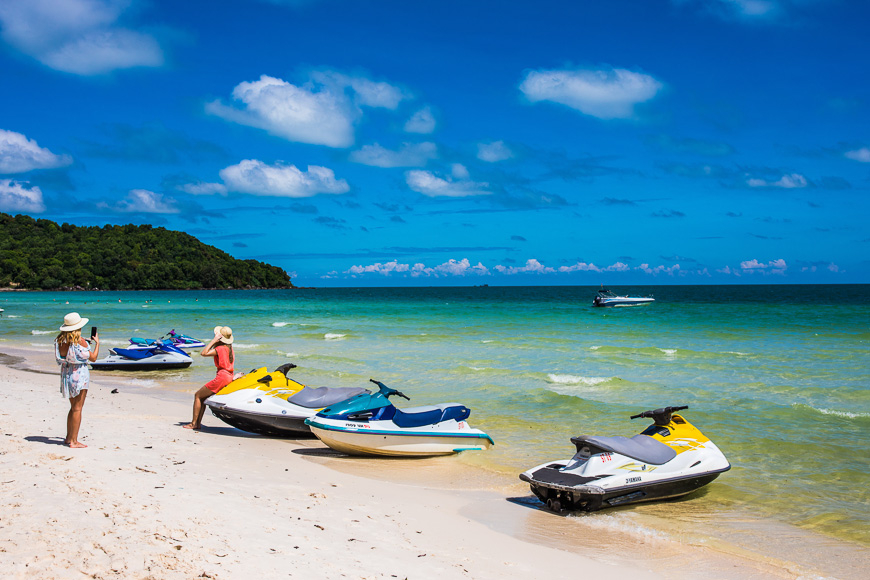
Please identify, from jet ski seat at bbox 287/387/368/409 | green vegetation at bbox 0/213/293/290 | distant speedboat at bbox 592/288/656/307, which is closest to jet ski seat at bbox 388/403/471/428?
jet ski seat at bbox 287/387/368/409

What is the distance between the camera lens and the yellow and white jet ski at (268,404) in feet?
→ 32.7

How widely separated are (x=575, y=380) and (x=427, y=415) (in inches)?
355

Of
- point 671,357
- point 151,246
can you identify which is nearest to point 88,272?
point 151,246

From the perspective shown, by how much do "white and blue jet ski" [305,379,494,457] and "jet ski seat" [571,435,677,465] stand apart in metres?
2.35

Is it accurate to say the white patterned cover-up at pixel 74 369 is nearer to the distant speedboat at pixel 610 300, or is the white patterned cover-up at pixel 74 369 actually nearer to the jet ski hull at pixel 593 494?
the jet ski hull at pixel 593 494

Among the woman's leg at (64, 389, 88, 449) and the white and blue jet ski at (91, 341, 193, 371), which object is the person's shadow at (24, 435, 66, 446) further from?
the white and blue jet ski at (91, 341, 193, 371)

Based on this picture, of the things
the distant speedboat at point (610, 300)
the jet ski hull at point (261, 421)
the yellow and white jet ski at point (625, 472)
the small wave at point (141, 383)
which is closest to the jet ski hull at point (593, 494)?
the yellow and white jet ski at point (625, 472)

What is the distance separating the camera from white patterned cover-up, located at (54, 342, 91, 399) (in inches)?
302

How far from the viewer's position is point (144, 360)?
19.1m

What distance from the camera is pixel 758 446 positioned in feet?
33.4

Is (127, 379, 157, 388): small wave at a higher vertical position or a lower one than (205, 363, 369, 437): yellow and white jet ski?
lower

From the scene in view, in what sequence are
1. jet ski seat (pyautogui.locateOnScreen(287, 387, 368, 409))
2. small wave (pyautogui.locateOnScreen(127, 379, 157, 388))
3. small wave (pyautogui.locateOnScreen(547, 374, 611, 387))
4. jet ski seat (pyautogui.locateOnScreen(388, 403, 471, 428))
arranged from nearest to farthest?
1. jet ski seat (pyautogui.locateOnScreen(388, 403, 471, 428))
2. jet ski seat (pyautogui.locateOnScreen(287, 387, 368, 409))
3. small wave (pyautogui.locateOnScreen(127, 379, 157, 388))
4. small wave (pyautogui.locateOnScreen(547, 374, 611, 387))

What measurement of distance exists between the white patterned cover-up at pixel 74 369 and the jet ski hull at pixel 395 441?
305cm

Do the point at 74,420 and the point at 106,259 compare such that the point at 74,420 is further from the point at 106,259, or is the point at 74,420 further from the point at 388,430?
the point at 106,259
